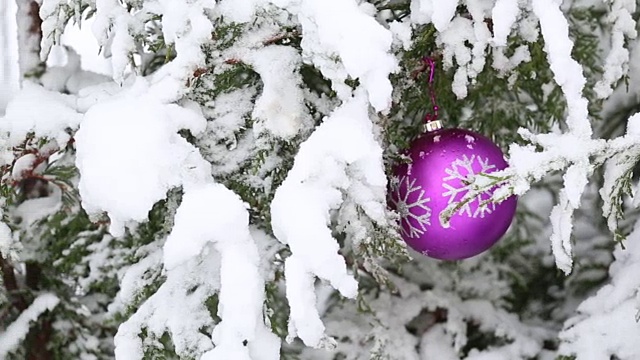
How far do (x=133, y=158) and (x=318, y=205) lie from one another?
221 mm

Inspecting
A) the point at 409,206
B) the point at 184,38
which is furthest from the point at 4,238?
the point at 409,206

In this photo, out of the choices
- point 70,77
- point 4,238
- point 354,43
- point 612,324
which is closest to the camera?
point 354,43

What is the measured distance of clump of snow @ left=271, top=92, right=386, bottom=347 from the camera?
31.0 inches

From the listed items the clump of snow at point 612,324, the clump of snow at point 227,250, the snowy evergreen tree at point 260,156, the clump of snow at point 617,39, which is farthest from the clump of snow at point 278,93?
the clump of snow at point 612,324

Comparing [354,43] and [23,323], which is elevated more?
[354,43]

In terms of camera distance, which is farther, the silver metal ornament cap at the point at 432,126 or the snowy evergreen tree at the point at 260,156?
the silver metal ornament cap at the point at 432,126

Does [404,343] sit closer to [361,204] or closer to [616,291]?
[616,291]

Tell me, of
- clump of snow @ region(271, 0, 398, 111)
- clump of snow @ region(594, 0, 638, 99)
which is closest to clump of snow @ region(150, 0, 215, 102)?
clump of snow @ region(271, 0, 398, 111)

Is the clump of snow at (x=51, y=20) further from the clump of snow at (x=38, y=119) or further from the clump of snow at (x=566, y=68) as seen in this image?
the clump of snow at (x=566, y=68)

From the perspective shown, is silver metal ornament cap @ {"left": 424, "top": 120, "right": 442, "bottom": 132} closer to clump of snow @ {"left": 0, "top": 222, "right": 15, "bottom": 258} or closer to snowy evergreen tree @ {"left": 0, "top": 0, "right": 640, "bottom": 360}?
snowy evergreen tree @ {"left": 0, "top": 0, "right": 640, "bottom": 360}

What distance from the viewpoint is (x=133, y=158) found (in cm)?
81

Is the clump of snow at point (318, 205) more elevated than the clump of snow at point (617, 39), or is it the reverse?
the clump of snow at point (617, 39)

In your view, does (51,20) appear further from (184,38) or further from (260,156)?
(260,156)

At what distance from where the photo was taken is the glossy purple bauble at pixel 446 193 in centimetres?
93
